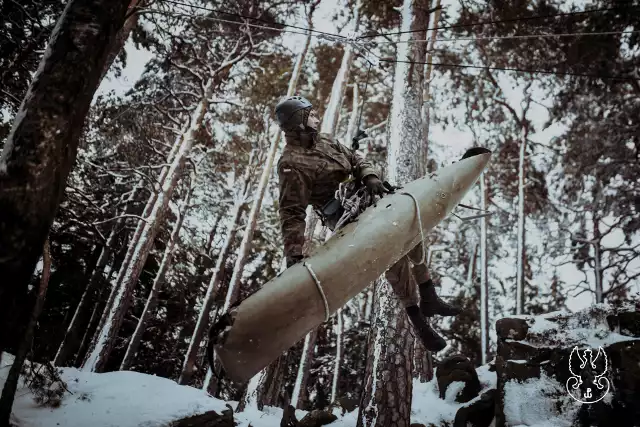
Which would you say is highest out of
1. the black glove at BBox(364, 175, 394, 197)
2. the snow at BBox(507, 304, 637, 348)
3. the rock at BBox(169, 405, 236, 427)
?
the black glove at BBox(364, 175, 394, 197)

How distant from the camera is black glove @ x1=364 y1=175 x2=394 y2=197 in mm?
3320

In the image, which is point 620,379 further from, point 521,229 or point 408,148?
point 521,229

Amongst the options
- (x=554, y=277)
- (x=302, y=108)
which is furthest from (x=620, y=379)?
(x=554, y=277)

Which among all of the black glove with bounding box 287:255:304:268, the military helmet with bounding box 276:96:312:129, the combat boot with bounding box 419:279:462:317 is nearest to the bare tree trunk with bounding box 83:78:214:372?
the military helmet with bounding box 276:96:312:129

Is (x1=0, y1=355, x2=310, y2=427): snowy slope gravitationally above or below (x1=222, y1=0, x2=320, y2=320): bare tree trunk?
below

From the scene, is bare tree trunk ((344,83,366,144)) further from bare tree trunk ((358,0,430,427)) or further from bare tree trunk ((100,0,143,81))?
bare tree trunk ((100,0,143,81))

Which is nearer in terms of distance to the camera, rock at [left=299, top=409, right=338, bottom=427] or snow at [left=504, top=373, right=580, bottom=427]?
snow at [left=504, top=373, right=580, bottom=427]

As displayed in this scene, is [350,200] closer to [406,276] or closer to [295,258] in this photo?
[295,258]

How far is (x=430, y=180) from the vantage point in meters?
3.46

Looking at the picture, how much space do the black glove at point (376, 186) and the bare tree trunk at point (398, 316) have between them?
1.08 meters

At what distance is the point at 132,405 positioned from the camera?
4.34 meters

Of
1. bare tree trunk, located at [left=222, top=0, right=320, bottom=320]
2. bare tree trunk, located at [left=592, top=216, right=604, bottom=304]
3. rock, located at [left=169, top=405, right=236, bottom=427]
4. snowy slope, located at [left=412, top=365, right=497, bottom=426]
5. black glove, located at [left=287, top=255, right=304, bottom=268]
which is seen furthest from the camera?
bare tree trunk, located at [left=592, top=216, right=604, bottom=304]

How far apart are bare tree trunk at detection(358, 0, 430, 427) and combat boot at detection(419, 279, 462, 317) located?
0.91ft

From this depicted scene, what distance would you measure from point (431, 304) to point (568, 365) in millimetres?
2178
